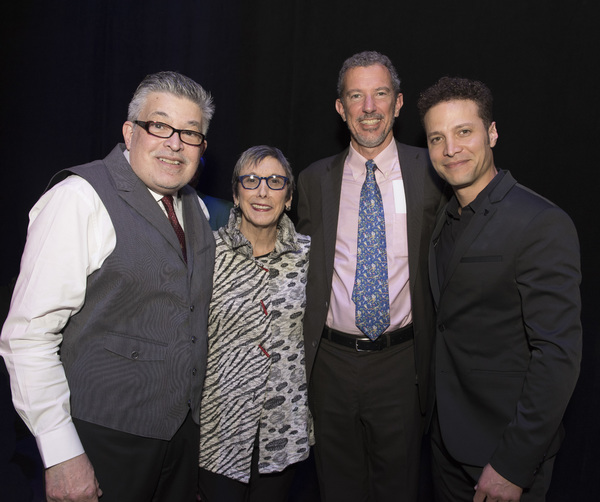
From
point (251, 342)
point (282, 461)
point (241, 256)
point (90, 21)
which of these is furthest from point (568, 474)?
point (90, 21)

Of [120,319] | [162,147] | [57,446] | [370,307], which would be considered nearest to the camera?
[57,446]

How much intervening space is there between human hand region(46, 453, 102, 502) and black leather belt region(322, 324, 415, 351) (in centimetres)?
112

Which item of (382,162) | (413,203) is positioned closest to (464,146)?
(413,203)

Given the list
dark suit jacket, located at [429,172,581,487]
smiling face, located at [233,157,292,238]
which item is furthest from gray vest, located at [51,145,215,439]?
dark suit jacket, located at [429,172,581,487]

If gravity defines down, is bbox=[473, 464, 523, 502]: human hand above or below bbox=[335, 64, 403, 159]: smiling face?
below

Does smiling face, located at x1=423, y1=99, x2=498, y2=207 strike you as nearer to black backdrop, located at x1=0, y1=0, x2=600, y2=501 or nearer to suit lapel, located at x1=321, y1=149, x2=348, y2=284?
suit lapel, located at x1=321, y1=149, x2=348, y2=284

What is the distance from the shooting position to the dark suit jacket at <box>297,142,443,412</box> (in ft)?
6.62

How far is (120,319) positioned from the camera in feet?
4.44

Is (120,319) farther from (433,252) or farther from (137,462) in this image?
(433,252)

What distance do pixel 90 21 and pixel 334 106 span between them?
1.61m

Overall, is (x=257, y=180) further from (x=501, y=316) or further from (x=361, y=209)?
(x=501, y=316)

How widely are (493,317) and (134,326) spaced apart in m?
1.11

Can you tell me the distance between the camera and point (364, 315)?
1.99 meters

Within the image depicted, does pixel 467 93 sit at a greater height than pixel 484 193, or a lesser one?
greater
